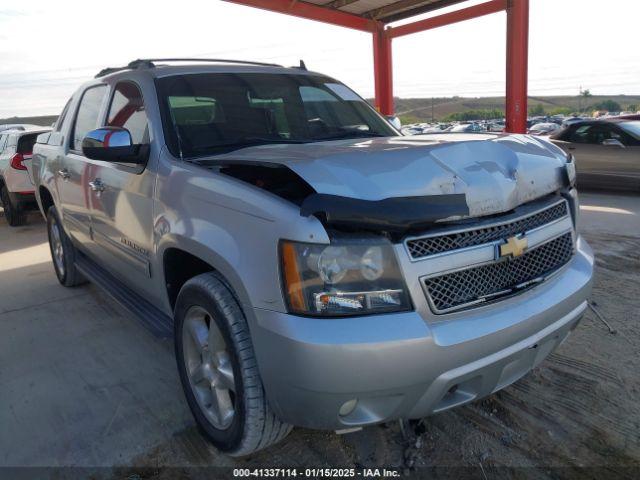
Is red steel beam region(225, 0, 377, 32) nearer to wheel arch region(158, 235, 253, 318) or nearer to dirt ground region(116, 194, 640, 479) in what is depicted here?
wheel arch region(158, 235, 253, 318)

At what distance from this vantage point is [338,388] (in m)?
1.85

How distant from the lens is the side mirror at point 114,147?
279cm

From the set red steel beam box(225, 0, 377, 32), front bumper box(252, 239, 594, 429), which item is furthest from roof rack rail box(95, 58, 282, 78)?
red steel beam box(225, 0, 377, 32)

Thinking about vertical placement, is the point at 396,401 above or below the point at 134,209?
below

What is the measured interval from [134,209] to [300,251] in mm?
1520

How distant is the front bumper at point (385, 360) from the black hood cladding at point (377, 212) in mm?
325

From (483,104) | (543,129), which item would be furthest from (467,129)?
(483,104)

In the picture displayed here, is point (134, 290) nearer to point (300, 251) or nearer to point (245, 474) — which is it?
point (245, 474)

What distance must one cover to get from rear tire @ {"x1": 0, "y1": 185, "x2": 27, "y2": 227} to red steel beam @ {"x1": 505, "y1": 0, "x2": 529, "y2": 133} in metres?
9.05

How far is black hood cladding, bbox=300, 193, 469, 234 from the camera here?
71.9 inches

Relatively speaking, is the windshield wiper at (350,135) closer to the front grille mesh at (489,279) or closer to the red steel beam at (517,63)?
the front grille mesh at (489,279)

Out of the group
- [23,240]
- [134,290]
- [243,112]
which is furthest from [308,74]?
[23,240]

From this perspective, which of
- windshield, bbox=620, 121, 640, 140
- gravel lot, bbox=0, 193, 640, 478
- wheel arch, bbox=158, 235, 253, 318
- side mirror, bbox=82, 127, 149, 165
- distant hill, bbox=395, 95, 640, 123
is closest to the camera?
wheel arch, bbox=158, 235, 253, 318

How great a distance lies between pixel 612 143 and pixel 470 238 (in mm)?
→ 8704
